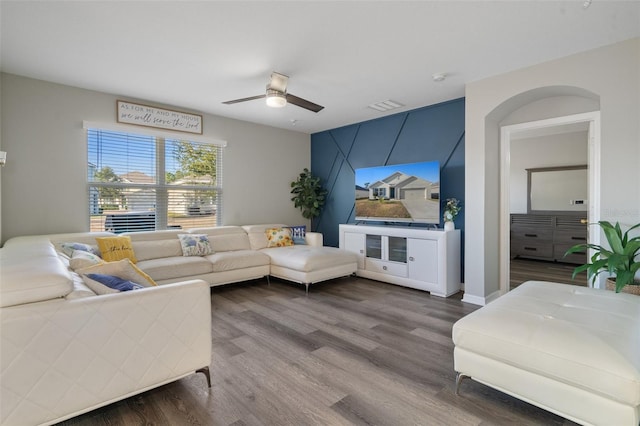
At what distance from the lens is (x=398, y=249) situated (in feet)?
14.9

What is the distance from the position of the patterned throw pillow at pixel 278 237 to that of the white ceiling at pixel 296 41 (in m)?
2.26

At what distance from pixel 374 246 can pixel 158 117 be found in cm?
372

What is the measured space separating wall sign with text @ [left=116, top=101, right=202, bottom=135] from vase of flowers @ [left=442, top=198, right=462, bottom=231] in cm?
390

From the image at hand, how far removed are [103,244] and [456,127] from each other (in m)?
4.75

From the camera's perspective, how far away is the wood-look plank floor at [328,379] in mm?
1744

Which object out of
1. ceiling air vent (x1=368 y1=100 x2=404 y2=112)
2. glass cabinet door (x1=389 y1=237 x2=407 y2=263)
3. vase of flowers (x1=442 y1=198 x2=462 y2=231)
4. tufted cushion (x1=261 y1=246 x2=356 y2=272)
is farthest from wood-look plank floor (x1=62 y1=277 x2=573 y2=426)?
ceiling air vent (x1=368 y1=100 x2=404 y2=112)

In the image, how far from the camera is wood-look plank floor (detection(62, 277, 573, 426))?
174cm

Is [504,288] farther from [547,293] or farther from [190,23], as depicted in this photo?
[190,23]

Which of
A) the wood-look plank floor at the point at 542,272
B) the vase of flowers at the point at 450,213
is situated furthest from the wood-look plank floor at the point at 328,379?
the wood-look plank floor at the point at 542,272

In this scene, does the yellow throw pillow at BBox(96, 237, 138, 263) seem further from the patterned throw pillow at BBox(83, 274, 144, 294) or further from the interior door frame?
the interior door frame

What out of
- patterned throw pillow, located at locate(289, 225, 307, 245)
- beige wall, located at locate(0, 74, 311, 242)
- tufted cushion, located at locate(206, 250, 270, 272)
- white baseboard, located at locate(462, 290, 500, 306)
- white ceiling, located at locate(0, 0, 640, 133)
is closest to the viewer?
white ceiling, located at locate(0, 0, 640, 133)

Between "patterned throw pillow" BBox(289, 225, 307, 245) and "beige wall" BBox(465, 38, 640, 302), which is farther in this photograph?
"patterned throw pillow" BBox(289, 225, 307, 245)

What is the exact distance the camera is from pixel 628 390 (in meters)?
1.35

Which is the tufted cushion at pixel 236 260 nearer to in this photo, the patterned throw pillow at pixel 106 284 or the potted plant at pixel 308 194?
the potted plant at pixel 308 194
